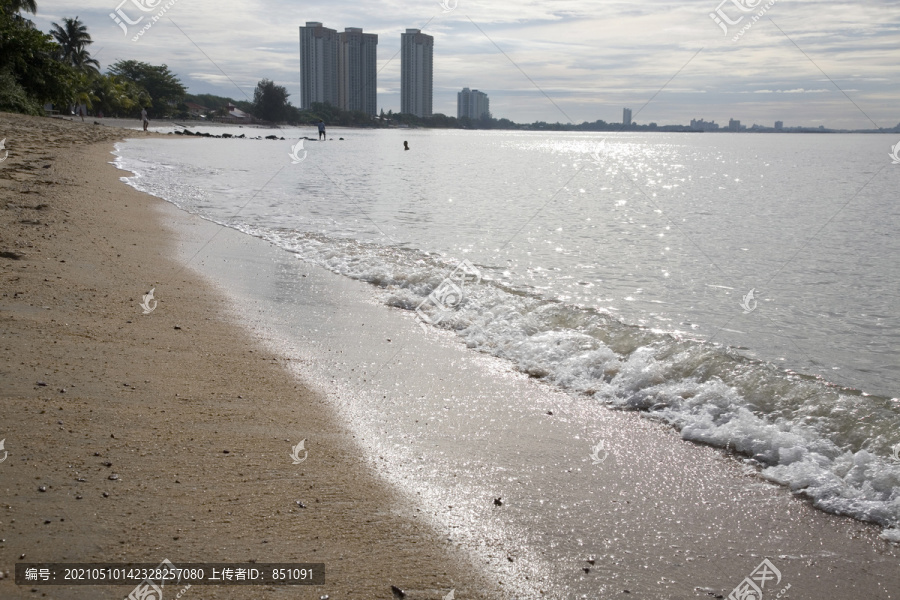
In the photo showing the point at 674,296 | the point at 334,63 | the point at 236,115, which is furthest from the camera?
the point at 236,115

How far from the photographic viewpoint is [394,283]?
9.42 m

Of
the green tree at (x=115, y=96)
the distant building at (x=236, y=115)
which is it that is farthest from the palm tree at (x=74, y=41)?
the distant building at (x=236, y=115)

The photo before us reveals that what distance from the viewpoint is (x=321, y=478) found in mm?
3729

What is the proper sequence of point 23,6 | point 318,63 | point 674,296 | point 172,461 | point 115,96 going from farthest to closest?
point 115,96, point 318,63, point 23,6, point 674,296, point 172,461

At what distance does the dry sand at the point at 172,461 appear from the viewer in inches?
115

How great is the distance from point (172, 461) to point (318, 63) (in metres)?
61.2

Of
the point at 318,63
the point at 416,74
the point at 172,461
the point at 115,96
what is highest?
the point at 416,74

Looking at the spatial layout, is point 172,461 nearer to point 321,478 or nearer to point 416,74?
point 321,478

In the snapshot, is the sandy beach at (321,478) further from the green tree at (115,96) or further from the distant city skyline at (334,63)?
the green tree at (115,96)

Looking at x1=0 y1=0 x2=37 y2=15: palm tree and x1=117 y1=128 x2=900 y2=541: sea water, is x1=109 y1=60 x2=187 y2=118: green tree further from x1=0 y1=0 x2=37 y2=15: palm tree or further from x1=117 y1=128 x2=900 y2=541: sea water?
x1=117 y1=128 x2=900 y2=541: sea water

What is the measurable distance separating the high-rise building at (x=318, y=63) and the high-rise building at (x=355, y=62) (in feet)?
3.09

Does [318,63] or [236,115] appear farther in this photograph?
[236,115]

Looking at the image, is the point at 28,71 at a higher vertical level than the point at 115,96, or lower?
lower

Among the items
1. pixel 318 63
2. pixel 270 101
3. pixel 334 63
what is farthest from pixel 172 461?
pixel 270 101
